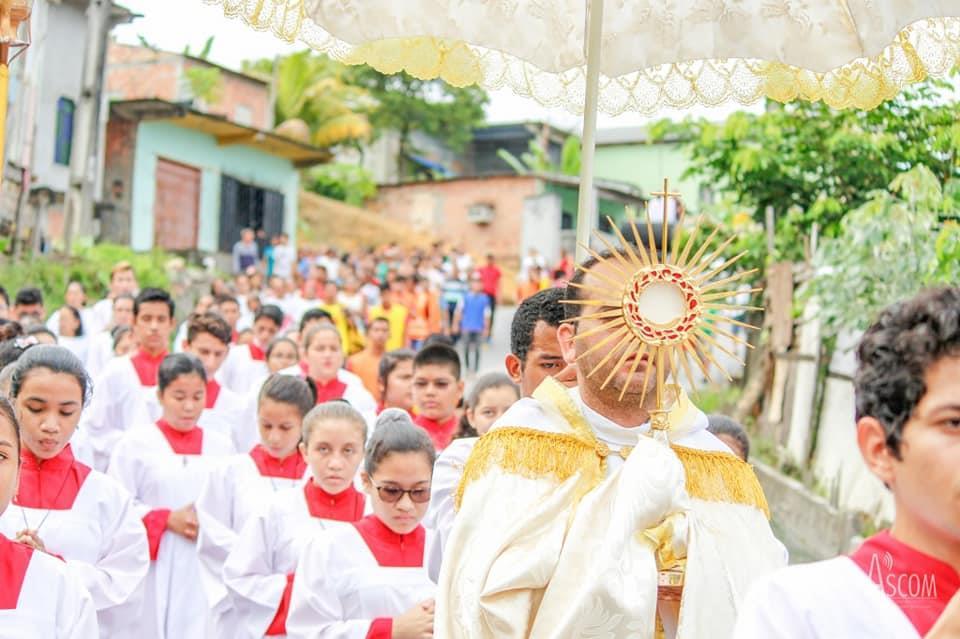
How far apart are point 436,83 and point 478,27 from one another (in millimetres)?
37177

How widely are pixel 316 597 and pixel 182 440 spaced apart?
2.58m

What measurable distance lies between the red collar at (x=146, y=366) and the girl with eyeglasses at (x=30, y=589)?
4813 mm

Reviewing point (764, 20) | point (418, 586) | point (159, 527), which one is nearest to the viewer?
point (764, 20)

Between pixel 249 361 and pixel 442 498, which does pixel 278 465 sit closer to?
pixel 442 498

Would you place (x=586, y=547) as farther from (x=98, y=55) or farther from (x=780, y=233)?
(x=98, y=55)

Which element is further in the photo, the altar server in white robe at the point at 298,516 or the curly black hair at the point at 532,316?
the altar server in white robe at the point at 298,516

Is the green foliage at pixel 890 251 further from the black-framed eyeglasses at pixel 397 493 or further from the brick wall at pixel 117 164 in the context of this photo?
the brick wall at pixel 117 164

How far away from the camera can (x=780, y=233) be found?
12.5 meters

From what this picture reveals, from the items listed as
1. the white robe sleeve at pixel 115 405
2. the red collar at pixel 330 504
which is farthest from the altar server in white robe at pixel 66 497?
the white robe sleeve at pixel 115 405

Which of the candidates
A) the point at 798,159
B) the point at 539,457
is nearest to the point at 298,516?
the point at 539,457

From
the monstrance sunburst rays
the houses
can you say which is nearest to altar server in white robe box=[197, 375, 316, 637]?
the monstrance sunburst rays

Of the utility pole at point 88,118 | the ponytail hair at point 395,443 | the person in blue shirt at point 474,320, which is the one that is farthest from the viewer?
the utility pole at point 88,118

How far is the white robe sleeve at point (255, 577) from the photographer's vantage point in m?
5.34

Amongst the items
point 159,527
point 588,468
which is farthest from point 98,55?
point 588,468
